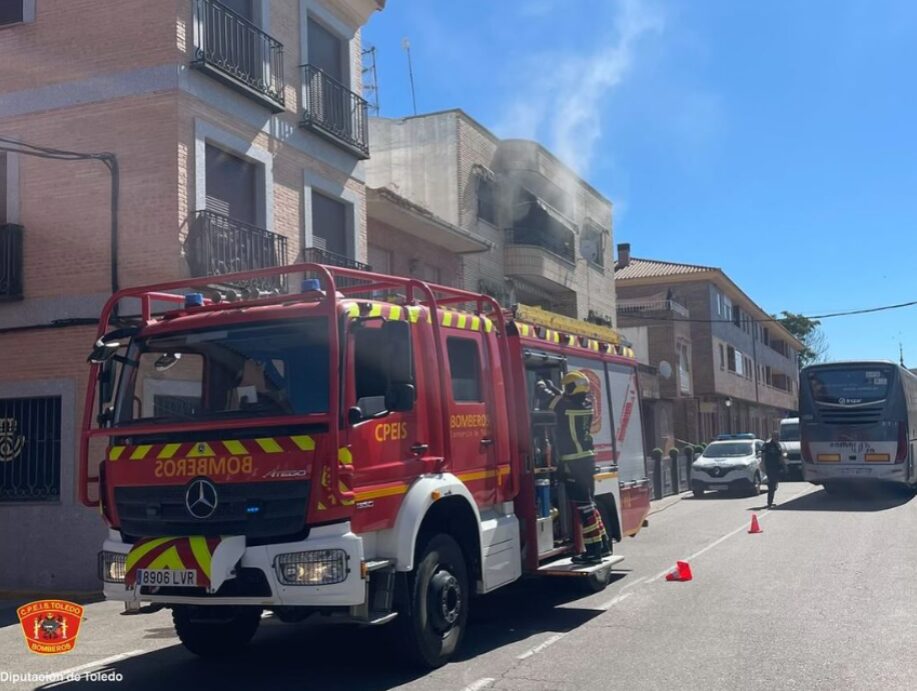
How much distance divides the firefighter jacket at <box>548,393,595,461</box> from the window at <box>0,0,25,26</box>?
31.5ft

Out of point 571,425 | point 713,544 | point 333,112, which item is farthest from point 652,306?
point 571,425

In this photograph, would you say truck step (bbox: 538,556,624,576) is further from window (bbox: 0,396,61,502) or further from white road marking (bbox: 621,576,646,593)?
window (bbox: 0,396,61,502)

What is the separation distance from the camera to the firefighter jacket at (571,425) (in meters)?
8.95

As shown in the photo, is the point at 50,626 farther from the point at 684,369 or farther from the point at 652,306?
the point at 684,369

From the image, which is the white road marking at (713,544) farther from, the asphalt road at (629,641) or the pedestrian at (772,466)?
the pedestrian at (772,466)

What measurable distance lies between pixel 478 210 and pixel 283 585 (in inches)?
726

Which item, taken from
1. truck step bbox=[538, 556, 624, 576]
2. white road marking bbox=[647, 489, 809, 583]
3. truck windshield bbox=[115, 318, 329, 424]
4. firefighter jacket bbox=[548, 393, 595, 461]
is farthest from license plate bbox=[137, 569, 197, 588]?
white road marking bbox=[647, 489, 809, 583]

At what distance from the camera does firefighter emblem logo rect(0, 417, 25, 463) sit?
493 inches

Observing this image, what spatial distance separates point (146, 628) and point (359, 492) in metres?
4.17

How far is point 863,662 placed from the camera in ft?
22.1

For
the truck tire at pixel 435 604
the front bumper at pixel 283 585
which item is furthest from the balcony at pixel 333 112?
the front bumper at pixel 283 585

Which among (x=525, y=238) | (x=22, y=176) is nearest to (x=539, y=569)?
(x=22, y=176)

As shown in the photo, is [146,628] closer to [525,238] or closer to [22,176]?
[22,176]

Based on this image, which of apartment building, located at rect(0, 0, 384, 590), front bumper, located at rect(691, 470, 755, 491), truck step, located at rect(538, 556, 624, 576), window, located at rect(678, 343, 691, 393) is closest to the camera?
truck step, located at rect(538, 556, 624, 576)
